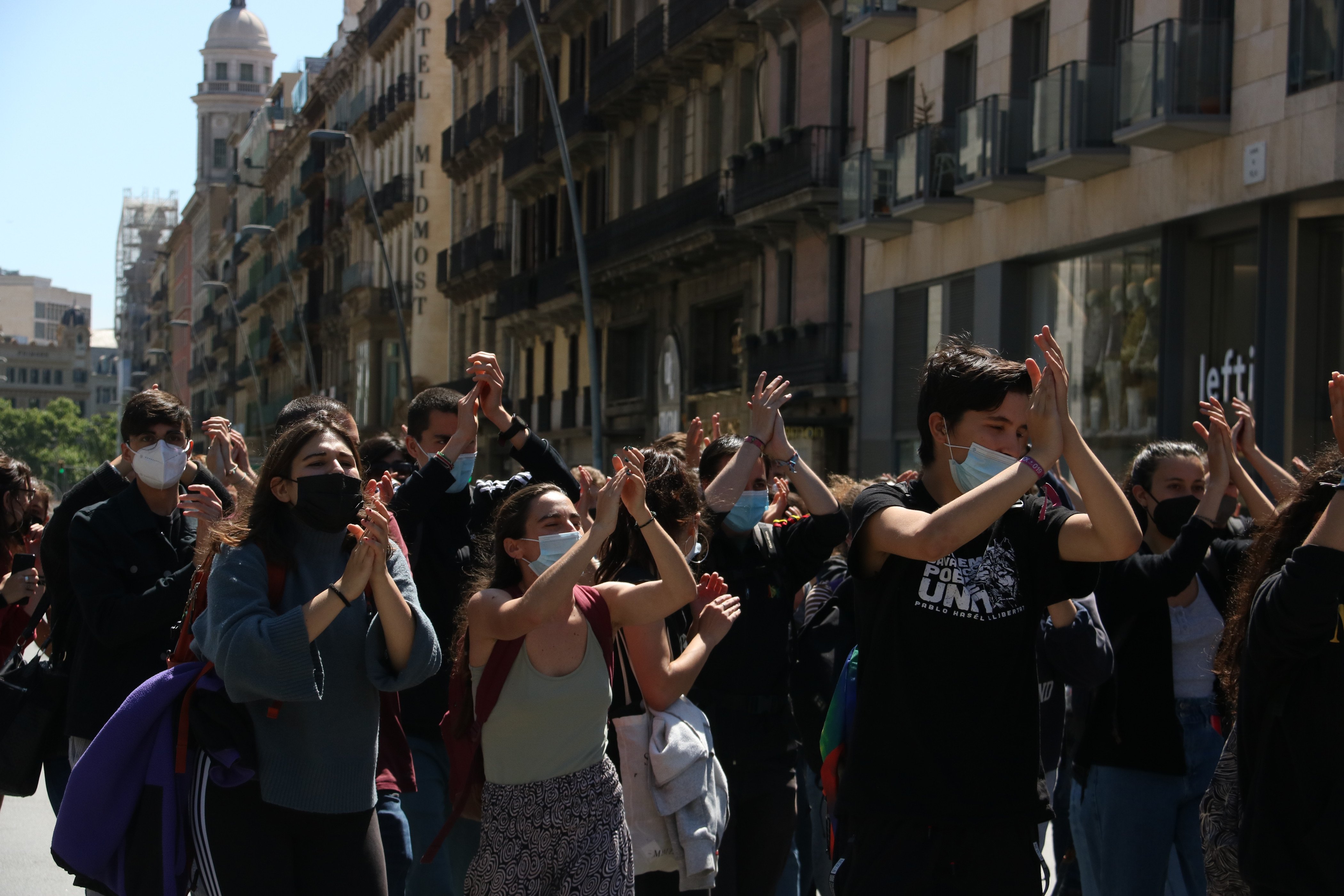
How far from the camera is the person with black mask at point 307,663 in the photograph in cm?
458

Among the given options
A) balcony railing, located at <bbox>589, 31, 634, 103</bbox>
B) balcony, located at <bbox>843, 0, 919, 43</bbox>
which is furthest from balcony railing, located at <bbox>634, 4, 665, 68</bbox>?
balcony, located at <bbox>843, 0, 919, 43</bbox>

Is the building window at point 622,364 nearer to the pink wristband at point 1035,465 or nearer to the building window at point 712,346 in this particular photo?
the building window at point 712,346

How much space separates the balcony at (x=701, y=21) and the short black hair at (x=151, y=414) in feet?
77.0

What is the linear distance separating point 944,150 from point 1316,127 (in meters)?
7.28

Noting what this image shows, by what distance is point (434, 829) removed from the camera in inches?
245

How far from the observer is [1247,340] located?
16953 mm

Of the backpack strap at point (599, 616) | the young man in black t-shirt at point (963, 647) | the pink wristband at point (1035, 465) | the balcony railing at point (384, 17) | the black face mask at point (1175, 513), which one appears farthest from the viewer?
the balcony railing at point (384, 17)

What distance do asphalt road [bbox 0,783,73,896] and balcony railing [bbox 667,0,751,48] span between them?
20848 millimetres

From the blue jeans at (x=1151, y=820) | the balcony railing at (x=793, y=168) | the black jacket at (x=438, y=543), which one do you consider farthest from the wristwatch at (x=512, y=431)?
the balcony railing at (x=793, y=168)

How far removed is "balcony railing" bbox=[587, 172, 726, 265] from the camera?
30078 mm

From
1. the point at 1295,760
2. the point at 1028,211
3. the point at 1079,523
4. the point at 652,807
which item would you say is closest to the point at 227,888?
the point at 652,807

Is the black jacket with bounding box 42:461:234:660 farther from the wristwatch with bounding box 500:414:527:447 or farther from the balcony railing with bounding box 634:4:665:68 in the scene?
the balcony railing with bounding box 634:4:665:68

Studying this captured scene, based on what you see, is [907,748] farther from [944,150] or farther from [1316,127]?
[944,150]

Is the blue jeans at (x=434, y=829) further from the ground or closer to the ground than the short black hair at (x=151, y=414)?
closer to the ground
